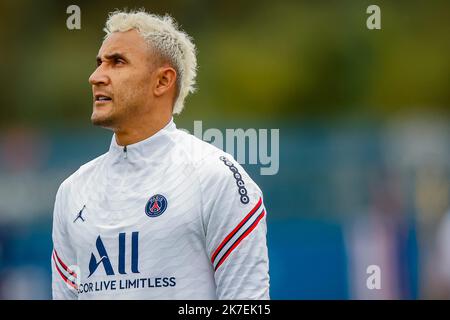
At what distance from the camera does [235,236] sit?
3854mm

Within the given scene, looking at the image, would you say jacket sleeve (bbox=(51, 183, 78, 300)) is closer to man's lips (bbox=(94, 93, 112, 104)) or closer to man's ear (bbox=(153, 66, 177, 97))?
man's lips (bbox=(94, 93, 112, 104))

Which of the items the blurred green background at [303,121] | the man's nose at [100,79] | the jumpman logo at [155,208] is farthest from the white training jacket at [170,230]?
the blurred green background at [303,121]

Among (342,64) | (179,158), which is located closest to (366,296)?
(342,64)

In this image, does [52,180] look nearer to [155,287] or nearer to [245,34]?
[245,34]

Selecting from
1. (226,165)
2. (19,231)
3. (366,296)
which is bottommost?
(366,296)

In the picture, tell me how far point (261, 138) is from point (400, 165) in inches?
202

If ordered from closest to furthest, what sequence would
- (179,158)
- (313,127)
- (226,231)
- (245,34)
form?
(226,231)
(179,158)
(313,127)
(245,34)

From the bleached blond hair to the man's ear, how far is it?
1.7 inches

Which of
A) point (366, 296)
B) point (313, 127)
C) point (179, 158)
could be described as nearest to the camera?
point (179, 158)

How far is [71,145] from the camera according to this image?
35.0 feet

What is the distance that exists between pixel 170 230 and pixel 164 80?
74 centimetres

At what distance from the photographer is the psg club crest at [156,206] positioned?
3.95 m

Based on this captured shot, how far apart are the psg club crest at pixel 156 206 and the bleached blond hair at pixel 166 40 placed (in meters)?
0.51

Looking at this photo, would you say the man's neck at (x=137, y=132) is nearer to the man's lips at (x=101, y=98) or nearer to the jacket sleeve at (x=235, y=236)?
the man's lips at (x=101, y=98)
